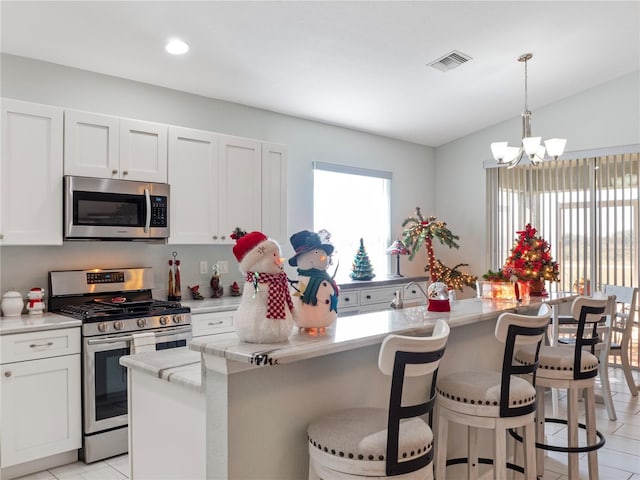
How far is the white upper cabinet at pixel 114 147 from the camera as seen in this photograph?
10.8ft

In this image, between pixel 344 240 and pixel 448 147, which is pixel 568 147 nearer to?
pixel 448 147

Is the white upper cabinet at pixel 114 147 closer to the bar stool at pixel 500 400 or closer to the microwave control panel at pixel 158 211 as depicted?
the microwave control panel at pixel 158 211

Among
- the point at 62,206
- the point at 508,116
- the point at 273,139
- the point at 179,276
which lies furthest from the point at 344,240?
the point at 62,206

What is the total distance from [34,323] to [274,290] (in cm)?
209

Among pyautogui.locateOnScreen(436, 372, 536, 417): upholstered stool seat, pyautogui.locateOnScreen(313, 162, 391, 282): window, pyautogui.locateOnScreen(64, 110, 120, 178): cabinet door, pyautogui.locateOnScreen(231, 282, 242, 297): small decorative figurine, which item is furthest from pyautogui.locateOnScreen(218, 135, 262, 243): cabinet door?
pyautogui.locateOnScreen(436, 372, 536, 417): upholstered stool seat

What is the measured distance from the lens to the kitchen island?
1.60 metres

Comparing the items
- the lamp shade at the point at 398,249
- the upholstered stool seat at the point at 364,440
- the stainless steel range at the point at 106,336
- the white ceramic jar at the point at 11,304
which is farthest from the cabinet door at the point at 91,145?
the lamp shade at the point at 398,249

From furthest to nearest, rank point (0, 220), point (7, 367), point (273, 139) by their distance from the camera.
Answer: point (273, 139), point (0, 220), point (7, 367)

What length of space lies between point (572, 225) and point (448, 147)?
6.08ft

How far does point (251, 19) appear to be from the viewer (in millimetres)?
3305

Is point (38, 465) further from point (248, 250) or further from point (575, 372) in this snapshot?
point (575, 372)

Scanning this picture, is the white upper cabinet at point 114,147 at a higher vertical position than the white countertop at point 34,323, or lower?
higher

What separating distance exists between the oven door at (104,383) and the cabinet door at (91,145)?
3.66ft

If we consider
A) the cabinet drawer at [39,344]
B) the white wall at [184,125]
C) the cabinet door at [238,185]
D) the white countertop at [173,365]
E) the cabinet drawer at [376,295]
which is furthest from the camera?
the cabinet drawer at [376,295]
